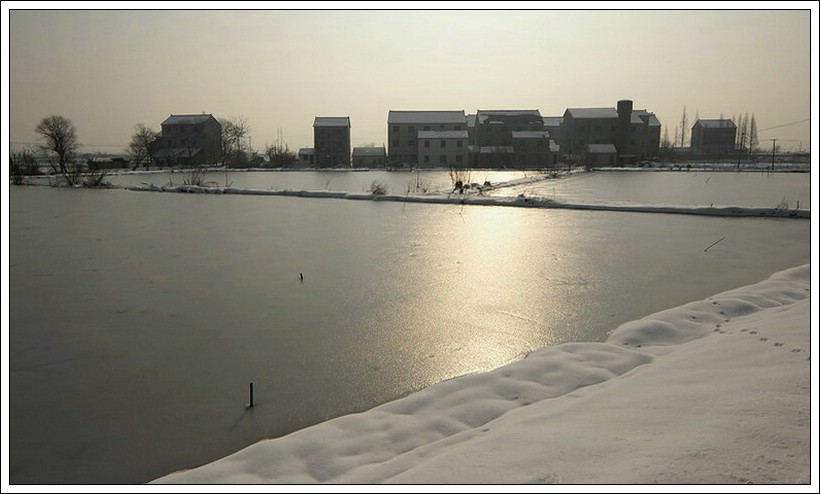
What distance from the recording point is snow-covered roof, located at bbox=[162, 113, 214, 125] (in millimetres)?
43438

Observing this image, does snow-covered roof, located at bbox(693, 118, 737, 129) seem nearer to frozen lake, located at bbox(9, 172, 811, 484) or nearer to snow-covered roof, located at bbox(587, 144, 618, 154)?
snow-covered roof, located at bbox(587, 144, 618, 154)

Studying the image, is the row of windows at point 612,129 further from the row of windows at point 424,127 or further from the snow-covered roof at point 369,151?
the snow-covered roof at point 369,151

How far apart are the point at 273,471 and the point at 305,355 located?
1310 millimetres

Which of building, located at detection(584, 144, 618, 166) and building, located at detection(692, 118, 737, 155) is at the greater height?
building, located at detection(692, 118, 737, 155)

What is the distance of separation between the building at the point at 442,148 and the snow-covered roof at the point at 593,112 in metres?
10.2

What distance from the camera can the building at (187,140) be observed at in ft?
137

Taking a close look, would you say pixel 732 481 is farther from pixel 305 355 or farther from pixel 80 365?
pixel 80 365

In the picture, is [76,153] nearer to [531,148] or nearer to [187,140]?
[187,140]

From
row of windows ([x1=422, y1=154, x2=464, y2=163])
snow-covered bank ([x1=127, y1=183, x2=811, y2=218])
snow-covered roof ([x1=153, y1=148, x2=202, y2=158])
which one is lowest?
snow-covered bank ([x1=127, y1=183, x2=811, y2=218])

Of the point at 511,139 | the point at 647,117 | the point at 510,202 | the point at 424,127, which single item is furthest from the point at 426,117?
the point at 510,202

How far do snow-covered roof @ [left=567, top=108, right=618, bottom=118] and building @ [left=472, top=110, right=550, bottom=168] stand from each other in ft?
10.0

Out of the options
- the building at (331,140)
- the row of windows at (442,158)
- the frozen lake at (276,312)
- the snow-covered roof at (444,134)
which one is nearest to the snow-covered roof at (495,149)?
the row of windows at (442,158)

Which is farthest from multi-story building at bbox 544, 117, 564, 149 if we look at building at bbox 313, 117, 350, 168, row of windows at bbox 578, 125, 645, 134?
building at bbox 313, 117, 350, 168

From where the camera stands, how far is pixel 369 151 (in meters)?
45.8
